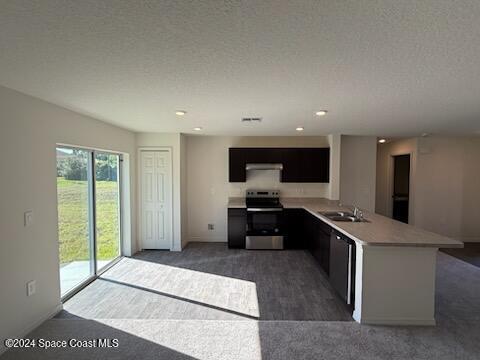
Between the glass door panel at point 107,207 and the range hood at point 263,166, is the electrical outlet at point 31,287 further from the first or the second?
the range hood at point 263,166

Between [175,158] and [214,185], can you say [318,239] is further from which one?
[175,158]

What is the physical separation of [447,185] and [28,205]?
721cm

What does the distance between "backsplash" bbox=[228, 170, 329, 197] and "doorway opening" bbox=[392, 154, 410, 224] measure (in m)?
2.37

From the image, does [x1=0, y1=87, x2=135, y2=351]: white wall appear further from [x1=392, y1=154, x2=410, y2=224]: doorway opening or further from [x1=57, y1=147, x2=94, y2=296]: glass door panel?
[x1=392, y1=154, x2=410, y2=224]: doorway opening

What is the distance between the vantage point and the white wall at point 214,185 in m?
5.53

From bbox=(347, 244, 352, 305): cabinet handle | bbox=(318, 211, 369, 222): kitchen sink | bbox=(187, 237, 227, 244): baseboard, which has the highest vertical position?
bbox=(318, 211, 369, 222): kitchen sink

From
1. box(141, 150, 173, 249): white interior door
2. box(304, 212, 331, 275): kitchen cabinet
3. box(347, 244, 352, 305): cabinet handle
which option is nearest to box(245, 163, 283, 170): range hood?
box(304, 212, 331, 275): kitchen cabinet

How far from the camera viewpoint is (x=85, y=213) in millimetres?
3553

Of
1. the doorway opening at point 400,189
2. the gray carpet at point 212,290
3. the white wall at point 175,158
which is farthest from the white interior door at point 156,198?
the doorway opening at point 400,189

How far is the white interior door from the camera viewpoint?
4980mm

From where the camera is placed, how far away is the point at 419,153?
18.1 ft

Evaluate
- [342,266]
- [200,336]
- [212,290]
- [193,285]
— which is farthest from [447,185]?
[200,336]

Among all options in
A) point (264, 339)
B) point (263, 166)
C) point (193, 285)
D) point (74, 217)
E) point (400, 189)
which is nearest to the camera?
point (264, 339)

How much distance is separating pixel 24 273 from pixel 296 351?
2.59 metres
